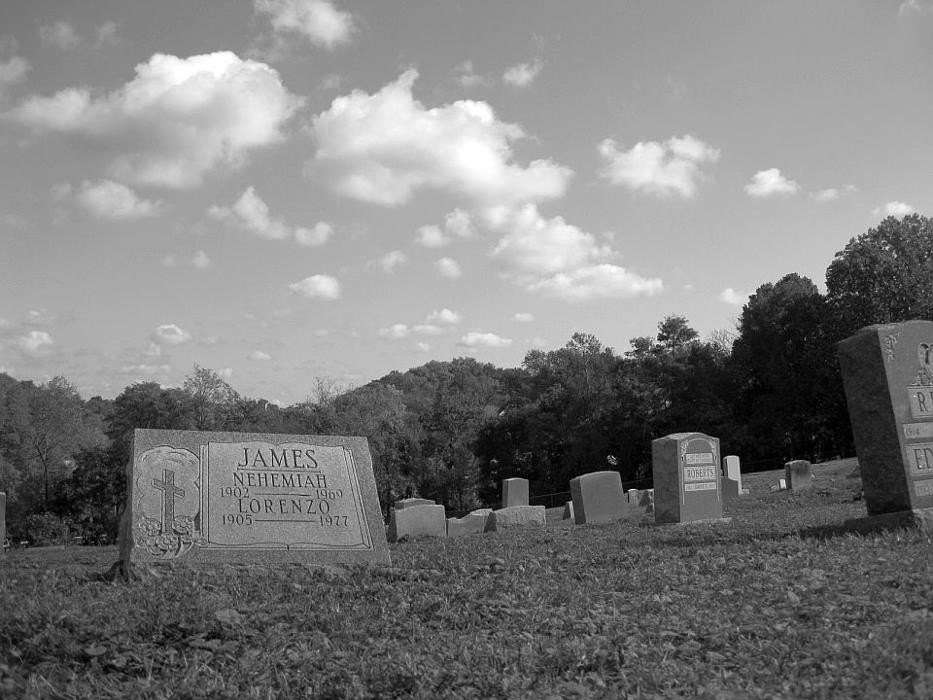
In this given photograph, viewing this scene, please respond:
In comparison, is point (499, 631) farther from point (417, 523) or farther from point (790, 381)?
point (790, 381)

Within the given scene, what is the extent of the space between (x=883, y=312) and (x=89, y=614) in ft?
154


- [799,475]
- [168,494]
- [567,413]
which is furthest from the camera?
[567,413]

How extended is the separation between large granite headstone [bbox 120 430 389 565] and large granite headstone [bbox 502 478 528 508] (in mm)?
19771

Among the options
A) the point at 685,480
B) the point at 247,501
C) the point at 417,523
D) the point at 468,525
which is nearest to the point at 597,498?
the point at 468,525

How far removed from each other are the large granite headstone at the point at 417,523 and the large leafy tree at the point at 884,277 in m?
33.4

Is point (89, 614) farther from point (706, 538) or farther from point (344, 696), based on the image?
point (706, 538)

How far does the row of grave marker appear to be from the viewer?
8570 millimetres

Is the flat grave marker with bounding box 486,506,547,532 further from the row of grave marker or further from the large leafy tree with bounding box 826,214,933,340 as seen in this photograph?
the large leafy tree with bounding box 826,214,933,340

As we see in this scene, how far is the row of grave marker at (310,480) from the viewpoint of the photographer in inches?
337

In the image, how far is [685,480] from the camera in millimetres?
16594

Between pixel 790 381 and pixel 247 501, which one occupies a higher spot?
pixel 790 381

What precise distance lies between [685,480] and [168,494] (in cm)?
1120

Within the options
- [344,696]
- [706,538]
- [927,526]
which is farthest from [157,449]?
[927,526]

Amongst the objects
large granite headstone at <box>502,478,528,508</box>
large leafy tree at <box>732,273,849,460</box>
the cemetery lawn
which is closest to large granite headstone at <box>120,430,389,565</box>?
the cemetery lawn
